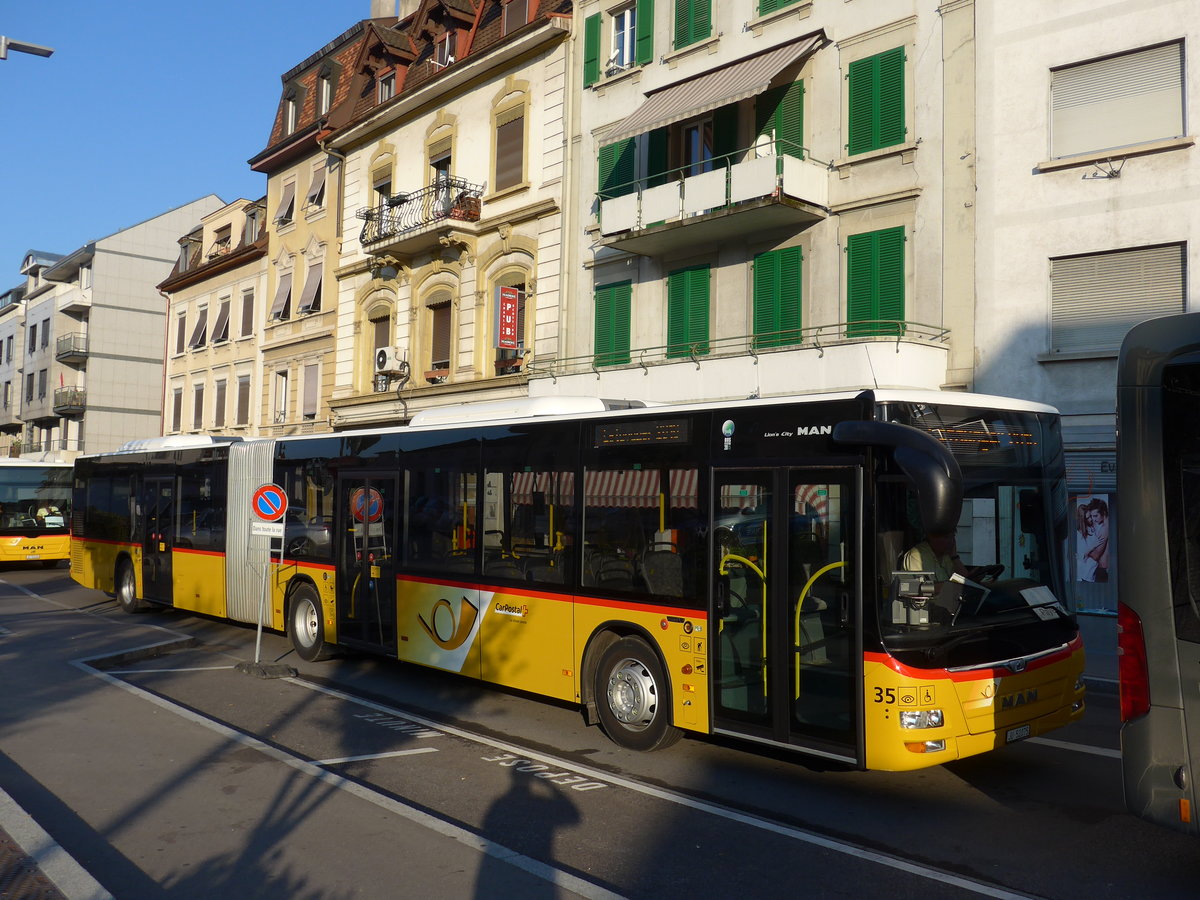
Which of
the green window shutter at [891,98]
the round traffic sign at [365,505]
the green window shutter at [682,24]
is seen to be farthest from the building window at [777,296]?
the round traffic sign at [365,505]

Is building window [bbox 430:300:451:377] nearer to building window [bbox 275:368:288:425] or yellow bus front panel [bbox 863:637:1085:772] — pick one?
building window [bbox 275:368:288:425]

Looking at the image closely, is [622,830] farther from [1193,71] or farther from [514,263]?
[514,263]

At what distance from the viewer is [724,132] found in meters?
20.6

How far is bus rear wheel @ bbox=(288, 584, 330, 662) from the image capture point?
13023mm

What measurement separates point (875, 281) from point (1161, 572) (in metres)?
13.6

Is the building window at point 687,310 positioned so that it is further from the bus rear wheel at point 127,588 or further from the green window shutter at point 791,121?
the bus rear wheel at point 127,588

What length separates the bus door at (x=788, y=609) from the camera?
6953 millimetres

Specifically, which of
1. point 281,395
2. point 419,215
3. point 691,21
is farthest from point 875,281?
point 281,395

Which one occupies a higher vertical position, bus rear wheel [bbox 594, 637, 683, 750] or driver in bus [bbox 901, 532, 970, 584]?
driver in bus [bbox 901, 532, 970, 584]

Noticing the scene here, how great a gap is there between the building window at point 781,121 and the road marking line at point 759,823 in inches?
527

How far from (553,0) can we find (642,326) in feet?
28.2

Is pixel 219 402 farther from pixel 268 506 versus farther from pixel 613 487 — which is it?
pixel 613 487

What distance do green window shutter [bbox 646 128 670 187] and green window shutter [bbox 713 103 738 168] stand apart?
50.3 inches

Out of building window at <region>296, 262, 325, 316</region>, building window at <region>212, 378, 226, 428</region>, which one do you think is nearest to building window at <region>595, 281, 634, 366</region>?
building window at <region>296, 262, 325, 316</region>
